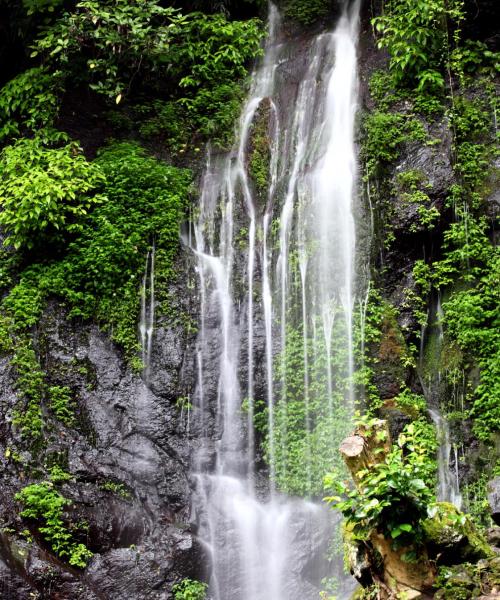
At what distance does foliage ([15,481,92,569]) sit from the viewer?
7.66 m

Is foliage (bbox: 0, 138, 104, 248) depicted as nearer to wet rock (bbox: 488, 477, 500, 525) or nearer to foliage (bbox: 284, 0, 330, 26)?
foliage (bbox: 284, 0, 330, 26)

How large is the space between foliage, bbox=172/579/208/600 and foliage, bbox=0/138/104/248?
4660mm

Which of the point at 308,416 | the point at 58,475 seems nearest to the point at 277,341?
the point at 308,416

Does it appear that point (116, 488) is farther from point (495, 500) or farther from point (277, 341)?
point (495, 500)

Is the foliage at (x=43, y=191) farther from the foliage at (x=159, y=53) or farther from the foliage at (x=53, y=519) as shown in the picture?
the foliage at (x=53, y=519)

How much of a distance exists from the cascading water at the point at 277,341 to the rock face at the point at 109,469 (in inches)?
13.5

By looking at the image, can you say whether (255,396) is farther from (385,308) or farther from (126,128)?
(126,128)

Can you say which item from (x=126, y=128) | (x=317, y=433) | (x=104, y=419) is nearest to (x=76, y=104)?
(x=126, y=128)

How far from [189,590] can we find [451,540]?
12.3 feet

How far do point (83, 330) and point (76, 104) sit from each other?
408cm

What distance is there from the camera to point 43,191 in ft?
30.7

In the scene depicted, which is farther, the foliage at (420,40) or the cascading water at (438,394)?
the foliage at (420,40)

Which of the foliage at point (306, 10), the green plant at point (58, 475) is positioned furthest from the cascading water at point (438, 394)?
the foliage at point (306, 10)

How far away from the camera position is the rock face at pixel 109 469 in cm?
753
